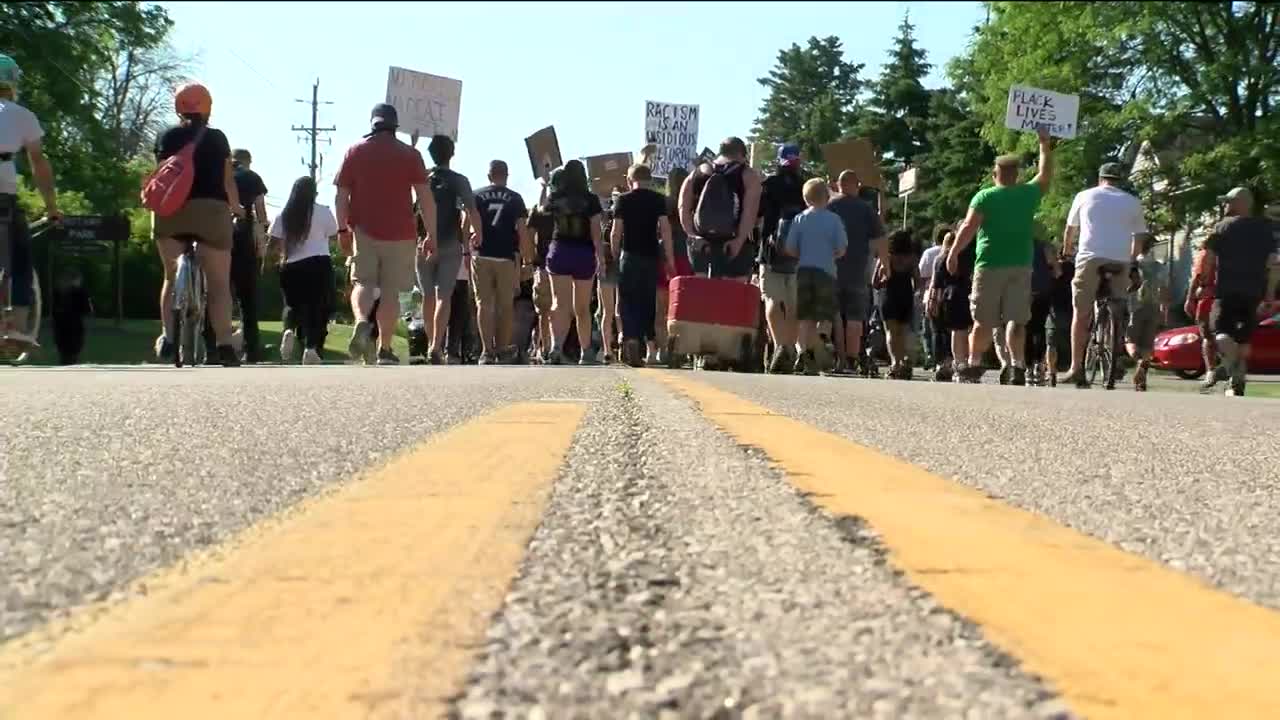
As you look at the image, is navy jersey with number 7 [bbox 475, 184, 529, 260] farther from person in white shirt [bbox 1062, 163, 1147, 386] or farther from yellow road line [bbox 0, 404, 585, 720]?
yellow road line [bbox 0, 404, 585, 720]

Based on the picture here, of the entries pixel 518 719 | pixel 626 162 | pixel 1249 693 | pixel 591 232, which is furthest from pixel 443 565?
pixel 626 162

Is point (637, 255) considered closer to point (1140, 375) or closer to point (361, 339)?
point (361, 339)

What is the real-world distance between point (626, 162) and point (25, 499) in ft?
70.9

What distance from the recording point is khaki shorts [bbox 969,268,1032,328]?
38.8ft

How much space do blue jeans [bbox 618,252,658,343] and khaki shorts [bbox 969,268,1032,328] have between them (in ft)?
9.89

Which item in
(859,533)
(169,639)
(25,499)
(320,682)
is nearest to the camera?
(320,682)

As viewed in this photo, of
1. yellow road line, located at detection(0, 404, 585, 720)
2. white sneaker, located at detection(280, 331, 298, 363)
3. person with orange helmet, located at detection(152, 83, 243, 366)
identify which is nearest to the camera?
yellow road line, located at detection(0, 404, 585, 720)

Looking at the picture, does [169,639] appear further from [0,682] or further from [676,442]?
[676,442]

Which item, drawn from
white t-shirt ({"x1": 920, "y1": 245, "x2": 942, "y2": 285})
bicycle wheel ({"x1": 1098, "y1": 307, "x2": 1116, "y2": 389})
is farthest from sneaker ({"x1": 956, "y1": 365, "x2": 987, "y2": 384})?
white t-shirt ({"x1": 920, "y1": 245, "x2": 942, "y2": 285})

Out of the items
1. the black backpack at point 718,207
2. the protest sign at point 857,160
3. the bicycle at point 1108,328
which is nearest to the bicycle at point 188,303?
the black backpack at point 718,207

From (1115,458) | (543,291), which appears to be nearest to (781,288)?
(543,291)

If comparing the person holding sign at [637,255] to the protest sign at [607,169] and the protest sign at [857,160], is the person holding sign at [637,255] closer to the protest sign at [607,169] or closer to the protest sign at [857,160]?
the protest sign at [857,160]

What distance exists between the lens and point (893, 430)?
4.89 metres

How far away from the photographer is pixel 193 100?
34.5 ft
